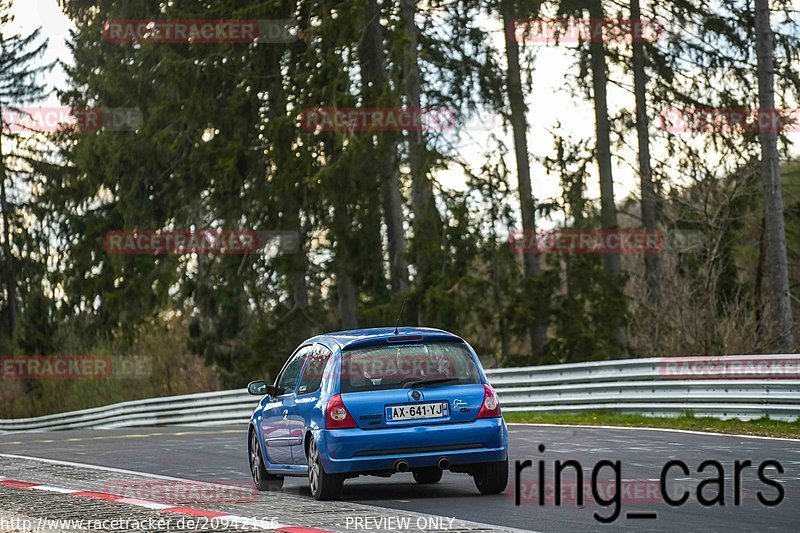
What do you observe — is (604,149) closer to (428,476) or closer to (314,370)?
(428,476)

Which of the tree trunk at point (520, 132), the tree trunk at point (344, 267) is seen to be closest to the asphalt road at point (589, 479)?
the tree trunk at point (520, 132)

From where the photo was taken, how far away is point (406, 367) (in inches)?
462

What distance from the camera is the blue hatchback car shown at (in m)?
11.3

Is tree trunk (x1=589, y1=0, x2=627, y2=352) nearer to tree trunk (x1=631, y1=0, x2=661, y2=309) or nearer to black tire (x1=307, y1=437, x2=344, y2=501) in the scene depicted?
tree trunk (x1=631, y1=0, x2=661, y2=309)

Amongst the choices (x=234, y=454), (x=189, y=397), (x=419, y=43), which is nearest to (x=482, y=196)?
(x=419, y=43)

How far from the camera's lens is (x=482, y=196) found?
119 ft

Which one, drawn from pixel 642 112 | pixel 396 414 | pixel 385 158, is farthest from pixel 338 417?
pixel 642 112

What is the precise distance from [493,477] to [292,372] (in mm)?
2448

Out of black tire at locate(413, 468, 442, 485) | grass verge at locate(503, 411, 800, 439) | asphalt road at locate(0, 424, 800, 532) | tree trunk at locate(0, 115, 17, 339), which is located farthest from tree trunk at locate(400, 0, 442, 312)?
tree trunk at locate(0, 115, 17, 339)

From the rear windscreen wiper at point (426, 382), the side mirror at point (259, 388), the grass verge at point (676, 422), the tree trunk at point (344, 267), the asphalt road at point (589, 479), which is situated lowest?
the grass verge at point (676, 422)

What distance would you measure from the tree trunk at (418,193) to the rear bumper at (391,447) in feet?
68.6

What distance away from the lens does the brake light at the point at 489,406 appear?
1159cm

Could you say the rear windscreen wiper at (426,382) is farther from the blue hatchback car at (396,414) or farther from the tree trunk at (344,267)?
the tree trunk at (344,267)

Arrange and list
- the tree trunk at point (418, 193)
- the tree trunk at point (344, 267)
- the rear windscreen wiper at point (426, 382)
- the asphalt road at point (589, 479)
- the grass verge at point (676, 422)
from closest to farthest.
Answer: the asphalt road at point (589, 479) < the rear windscreen wiper at point (426, 382) < the grass verge at point (676, 422) < the tree trunk at point (418, 193) < the tree trunk at point (344, 267)
